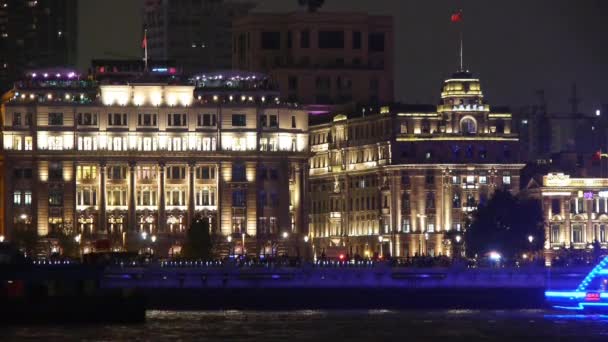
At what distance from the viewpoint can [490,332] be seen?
196 meters

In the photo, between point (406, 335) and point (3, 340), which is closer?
point (3, 340)

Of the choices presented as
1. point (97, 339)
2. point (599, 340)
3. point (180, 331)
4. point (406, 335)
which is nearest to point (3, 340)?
point (97, 339)

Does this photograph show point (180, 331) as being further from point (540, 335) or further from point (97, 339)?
point (540, 335)

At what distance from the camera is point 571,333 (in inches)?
7653

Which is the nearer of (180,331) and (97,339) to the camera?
(97,339)

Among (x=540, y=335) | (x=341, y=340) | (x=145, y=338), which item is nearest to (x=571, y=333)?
(x=540, y=335)

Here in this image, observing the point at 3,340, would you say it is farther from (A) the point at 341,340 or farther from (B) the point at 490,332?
(B) the point at 490,332

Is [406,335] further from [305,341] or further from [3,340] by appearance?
[3,340]

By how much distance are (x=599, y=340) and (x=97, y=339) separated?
121 feet

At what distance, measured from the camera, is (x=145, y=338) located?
184250mm

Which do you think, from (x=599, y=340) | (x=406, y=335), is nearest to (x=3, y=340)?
(x=406, y=335)

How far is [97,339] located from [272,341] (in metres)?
12.9

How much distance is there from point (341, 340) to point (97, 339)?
1815cm

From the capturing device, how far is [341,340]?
7352 inches
